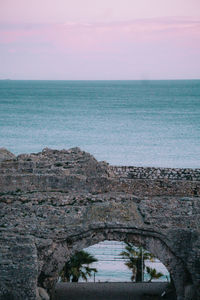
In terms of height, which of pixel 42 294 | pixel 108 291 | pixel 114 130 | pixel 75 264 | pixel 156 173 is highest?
pixel 114 130

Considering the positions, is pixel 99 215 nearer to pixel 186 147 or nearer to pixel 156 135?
pixel 186 147

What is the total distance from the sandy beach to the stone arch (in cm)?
179

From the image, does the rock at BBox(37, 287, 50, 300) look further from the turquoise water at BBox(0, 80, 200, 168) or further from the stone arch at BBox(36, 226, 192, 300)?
the turquoise water at BBox(0, 80, 200, 168)

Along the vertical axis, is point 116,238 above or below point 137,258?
above

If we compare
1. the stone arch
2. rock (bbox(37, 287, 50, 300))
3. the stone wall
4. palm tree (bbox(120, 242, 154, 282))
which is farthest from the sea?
rock (bbox(37, 287, 50, 300))

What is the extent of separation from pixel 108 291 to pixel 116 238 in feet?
9.37

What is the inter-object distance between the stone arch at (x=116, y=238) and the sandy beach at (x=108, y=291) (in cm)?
179

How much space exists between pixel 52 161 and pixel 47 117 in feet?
246

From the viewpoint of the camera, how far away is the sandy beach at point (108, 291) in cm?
1823

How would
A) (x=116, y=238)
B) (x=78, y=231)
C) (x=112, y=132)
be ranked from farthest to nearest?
(x=112, y=132) → (x=116, y=238) → (x=78, y=231)

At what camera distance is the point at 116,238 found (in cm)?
1673

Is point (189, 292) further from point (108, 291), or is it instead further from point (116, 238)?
point (108, 291)

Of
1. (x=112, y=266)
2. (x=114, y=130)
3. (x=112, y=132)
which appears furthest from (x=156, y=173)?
(x=114, y=130)

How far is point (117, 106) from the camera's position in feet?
399
